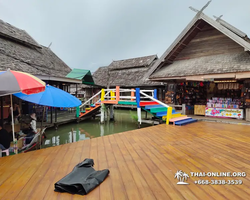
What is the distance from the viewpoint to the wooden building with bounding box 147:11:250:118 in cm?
724

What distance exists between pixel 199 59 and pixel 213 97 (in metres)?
2.29

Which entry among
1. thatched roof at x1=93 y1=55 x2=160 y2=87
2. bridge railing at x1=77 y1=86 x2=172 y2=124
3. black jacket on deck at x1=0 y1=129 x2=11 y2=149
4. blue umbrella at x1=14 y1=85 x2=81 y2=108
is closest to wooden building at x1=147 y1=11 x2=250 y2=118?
bridge railing at x1=77 y1=86 x2=172 y2=124

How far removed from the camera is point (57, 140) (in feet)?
23.1

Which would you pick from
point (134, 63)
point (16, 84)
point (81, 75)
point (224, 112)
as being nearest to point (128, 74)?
point (134, 63)

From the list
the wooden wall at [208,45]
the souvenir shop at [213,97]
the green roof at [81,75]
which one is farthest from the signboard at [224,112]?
the green roof at [81,75]

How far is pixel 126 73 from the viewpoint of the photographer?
19.6 metres

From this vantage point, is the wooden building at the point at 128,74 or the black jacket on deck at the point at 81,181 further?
the wooden building at the point at 128,74

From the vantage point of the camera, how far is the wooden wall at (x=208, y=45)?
8215 mm

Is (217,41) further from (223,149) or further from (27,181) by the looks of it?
(27,181)

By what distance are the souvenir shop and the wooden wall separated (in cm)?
158

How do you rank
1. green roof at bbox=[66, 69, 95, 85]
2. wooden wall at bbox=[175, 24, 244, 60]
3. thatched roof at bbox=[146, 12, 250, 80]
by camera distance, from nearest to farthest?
thatched roof at bbox=[146, 12, 250, 80] < wooden wall at bbox=[175, 24, 244, 60] < green roof at bbox=[66, 69, 95, 85]

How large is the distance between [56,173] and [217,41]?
9374 millimetres

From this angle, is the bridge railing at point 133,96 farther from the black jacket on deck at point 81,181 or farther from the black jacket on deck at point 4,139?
the black jacket on deck at point 4,139

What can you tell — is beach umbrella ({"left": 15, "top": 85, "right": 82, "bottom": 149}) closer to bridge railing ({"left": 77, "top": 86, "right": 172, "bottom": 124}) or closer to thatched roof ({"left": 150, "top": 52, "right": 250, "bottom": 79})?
bridge railing ({"left": 77, "top": 86, "right": 172, "bottom": 124})
